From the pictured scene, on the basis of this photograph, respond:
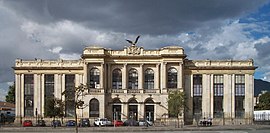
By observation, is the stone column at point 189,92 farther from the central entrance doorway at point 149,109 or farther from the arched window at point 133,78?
the arched window at point 133,78

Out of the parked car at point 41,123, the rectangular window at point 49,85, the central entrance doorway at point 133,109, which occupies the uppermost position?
the rectangular window at point 49,85

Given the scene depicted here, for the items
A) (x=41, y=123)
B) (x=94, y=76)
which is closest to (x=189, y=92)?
(x=94, y=76)

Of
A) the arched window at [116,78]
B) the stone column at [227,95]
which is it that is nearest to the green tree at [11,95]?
the arched window at [116,78]

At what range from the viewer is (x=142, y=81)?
95250mm

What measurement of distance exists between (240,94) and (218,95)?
4815 mm

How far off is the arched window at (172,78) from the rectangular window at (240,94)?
536 inches

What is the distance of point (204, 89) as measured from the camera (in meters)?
95.7

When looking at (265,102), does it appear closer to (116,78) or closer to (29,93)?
(116,78)

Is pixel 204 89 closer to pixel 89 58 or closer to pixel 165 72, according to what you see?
pixel 165 72

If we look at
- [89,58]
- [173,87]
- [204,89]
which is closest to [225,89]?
[204,89]

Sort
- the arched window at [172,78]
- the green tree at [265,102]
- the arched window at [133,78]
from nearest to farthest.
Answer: the arched window at [172,78] → the arched window at [133,78] → the green tree at [265,102]

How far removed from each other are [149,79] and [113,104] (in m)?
9.98

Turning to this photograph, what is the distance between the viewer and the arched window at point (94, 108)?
9062 cm

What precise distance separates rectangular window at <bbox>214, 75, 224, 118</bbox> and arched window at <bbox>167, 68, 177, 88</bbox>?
30.1ft
